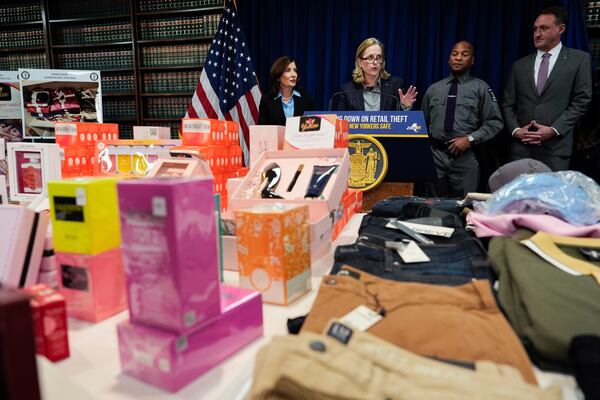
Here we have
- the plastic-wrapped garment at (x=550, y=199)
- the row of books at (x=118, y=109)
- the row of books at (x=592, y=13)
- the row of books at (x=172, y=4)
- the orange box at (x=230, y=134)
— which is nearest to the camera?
the plastic-wrapped garment at (x=550, y=199)

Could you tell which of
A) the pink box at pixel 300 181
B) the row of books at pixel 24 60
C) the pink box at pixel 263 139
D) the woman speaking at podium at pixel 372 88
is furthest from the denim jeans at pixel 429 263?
the row of books at pixel 24 60

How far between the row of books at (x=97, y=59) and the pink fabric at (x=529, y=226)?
185 inches

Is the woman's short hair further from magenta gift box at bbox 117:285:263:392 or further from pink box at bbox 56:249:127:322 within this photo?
magenta gift box at bbox 117:285:263:392

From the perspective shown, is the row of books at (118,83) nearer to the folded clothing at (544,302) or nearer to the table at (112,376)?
the table at (112,376)

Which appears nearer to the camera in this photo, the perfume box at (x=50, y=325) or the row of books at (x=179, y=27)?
the perfume box at (x=50, y=325)

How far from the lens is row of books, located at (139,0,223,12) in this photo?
448 centimetres

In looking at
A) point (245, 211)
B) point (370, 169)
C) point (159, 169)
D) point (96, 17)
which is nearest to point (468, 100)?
point (370, 169)

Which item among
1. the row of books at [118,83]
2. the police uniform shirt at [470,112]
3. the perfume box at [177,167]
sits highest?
the row of books at [118,83]

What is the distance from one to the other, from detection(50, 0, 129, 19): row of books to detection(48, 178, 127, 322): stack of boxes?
15.3 feet

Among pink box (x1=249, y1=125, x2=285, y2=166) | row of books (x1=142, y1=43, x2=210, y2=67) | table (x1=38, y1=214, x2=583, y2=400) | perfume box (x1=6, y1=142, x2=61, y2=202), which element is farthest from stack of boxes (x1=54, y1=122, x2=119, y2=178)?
row of books (x1=142, y1=43, x2=210, y2=67)

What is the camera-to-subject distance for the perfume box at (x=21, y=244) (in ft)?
2.83

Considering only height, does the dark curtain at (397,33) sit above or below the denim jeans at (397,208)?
above

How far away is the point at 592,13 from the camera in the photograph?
140 inches

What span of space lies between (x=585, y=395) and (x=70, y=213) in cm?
92
